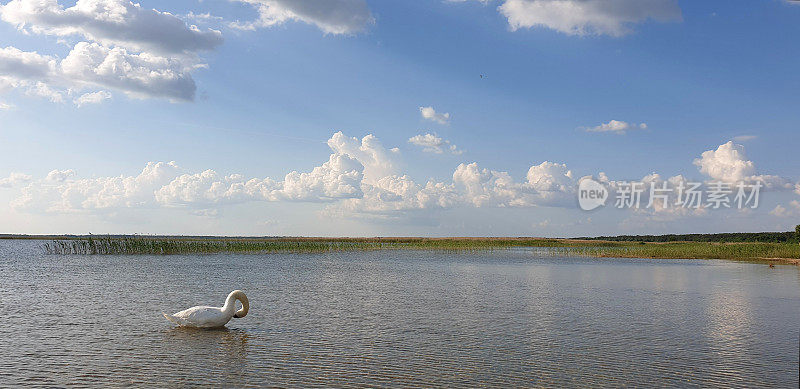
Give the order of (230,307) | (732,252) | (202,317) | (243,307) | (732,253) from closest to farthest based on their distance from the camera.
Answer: (202,317) → (230,307) → (243,307) → (732,253) → (732,252)

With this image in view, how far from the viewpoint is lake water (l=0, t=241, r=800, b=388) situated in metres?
11.7

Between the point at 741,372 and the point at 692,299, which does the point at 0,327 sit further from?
the point at 692,299

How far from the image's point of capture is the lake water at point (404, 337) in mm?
11672

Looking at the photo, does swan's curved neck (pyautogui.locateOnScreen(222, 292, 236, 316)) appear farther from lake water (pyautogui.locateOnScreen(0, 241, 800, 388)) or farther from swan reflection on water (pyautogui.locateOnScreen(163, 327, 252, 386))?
lake water (pyautogui.locateOnScreen(0, 241, 800, 388))

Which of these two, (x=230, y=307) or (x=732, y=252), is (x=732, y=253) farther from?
(x=230, y=307)

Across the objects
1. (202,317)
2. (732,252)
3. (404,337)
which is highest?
(732,252)

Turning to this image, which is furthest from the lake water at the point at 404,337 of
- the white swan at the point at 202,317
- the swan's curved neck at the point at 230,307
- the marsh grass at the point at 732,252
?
the marsh grass at the point at 732,252

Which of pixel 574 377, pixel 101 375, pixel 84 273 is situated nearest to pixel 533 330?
pixel 574 377

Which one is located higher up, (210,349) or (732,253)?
(732,253)

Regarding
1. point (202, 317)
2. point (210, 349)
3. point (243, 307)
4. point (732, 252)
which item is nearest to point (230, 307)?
point (243, 307)

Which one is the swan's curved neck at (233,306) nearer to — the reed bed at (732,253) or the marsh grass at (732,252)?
the reed bed at (732,253)

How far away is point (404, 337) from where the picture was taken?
15.6m

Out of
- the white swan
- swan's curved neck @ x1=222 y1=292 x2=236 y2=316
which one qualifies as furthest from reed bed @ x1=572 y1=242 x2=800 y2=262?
the white swan

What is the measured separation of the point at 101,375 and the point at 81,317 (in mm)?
8041
